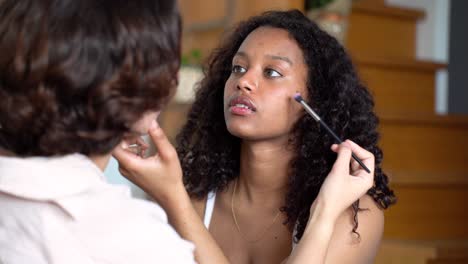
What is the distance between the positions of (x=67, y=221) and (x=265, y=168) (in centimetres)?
73

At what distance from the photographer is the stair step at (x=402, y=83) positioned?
8.93 feet

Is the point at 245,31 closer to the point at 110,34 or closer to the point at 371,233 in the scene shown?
the point at 371,233

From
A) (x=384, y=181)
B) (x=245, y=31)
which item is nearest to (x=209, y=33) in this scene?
(x=245, y=31)

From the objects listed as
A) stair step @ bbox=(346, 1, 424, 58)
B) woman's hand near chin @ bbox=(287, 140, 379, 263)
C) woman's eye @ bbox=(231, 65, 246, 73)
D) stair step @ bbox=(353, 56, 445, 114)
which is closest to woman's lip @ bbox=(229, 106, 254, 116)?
woman's eye @ bbox=(231, 65, 246, 73)

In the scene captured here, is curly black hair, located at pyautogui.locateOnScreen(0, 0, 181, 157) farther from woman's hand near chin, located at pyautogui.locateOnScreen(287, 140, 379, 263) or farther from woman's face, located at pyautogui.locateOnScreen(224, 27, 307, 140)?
woman's face, located at pyautogui.locateOnScreen(224, 27, 307, 140)

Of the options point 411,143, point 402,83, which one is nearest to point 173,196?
point 411,143

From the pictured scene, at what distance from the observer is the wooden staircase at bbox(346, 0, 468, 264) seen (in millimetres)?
2387

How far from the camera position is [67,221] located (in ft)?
2.52

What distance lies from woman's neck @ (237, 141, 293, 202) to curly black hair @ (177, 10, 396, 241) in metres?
0.02

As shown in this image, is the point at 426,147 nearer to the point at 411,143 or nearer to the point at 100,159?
the point at 411,143

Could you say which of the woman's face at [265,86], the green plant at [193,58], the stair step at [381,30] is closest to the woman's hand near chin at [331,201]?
the woman's face at [265,86]

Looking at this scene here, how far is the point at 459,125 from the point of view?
2.69 meters

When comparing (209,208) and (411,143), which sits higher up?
(209,208)

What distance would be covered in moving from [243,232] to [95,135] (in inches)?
28.2
